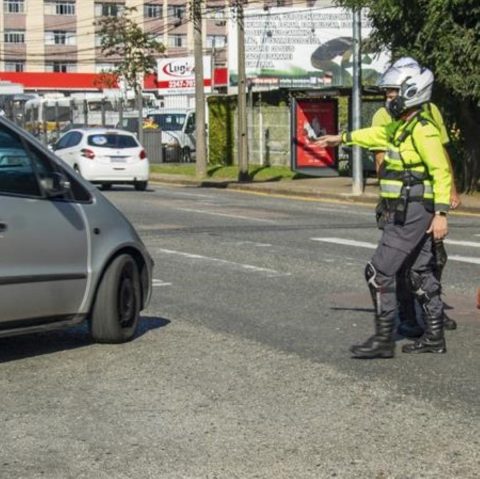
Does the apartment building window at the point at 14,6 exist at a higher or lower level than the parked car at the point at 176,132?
higher

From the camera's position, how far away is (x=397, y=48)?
80.8 ft

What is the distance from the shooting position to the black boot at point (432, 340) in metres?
7.86

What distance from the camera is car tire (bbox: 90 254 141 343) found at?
26.6 feet

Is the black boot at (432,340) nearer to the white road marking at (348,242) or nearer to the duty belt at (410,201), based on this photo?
the duty belt at (410,201)

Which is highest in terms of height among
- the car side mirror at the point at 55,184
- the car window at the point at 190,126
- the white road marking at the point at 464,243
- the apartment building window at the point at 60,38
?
the apartment building window at the point at 60,38

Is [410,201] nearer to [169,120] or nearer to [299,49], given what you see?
[169,120]

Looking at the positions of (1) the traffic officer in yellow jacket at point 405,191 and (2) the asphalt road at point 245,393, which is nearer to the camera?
(2) the asphalt road at point 245,393

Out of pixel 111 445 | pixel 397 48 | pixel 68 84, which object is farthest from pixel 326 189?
pixel 68 84

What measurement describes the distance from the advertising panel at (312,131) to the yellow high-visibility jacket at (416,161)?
25.4 metres

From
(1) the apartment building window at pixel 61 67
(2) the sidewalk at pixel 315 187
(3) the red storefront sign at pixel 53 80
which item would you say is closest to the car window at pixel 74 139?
(2) the sidewalk at pixel 315 187

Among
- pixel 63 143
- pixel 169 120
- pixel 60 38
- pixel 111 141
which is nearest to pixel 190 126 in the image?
pixel 169 120

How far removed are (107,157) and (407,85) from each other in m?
21.5

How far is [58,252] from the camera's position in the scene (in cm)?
772

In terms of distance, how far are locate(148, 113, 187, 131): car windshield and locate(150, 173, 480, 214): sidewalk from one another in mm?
15813
